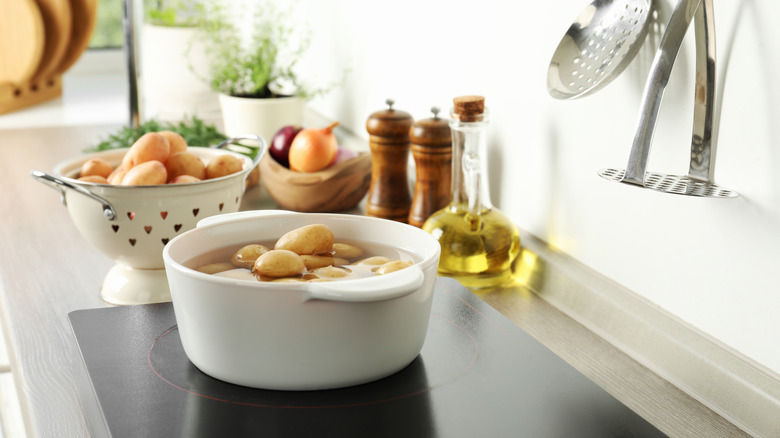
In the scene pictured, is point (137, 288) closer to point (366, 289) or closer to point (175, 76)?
point (366, 289)

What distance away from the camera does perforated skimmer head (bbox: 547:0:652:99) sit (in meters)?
0.69

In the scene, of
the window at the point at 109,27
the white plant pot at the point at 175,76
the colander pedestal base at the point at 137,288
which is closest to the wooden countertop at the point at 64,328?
the colander pedestal base at the point at 137,288

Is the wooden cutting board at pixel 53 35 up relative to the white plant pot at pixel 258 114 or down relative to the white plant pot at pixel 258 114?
up

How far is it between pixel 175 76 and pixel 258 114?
46 centimetres

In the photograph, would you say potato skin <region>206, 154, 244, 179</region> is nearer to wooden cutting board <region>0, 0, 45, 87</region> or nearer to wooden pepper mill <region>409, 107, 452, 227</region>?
wooden pepper mill <region>409, 107, 452, 227</region>

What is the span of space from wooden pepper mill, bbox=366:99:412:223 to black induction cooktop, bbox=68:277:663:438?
16.4 inches

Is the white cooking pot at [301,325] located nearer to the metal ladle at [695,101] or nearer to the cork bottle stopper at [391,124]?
the metal ladle at [695,101]

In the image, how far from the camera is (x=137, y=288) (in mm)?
826

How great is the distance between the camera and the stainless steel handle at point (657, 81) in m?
0.61

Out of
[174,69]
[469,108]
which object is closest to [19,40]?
[174,69]

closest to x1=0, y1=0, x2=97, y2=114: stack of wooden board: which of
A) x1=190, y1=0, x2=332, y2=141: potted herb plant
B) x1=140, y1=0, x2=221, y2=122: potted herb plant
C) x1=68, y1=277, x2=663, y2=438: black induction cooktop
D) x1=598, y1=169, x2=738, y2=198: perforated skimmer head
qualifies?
x1=140, y1=0, x2=221, y2=122: potted herb plant

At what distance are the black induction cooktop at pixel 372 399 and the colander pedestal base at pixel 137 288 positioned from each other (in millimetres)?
169

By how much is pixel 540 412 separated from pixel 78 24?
1759 mm

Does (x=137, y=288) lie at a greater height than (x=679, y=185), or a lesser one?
lesser
